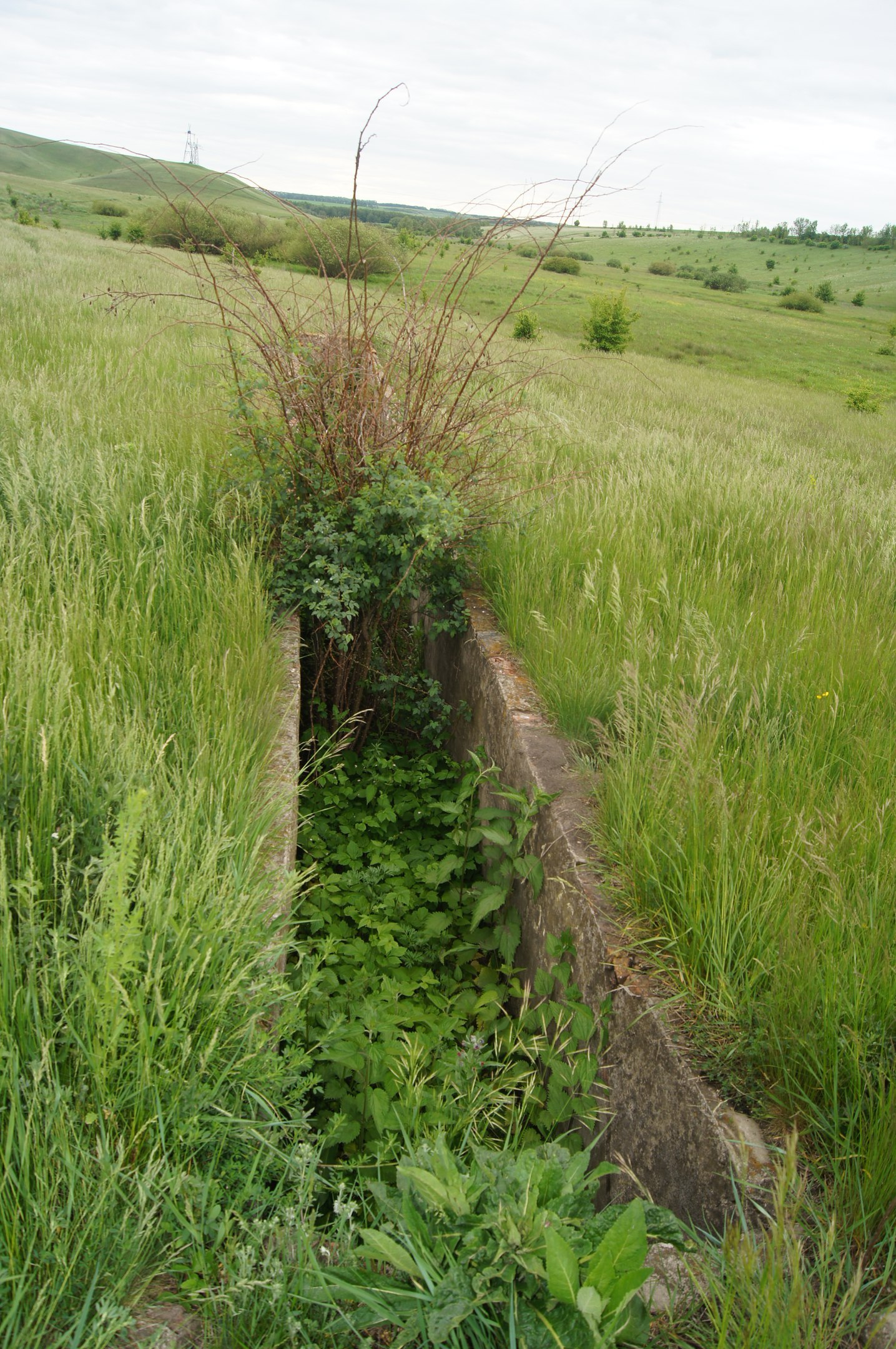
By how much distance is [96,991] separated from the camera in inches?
52.8

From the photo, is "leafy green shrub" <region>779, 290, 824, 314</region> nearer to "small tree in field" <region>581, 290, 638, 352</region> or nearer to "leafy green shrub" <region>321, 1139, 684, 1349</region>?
"small tree in field" <region>581, 290, 638, 352</region>

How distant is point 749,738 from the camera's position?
7.63 ft

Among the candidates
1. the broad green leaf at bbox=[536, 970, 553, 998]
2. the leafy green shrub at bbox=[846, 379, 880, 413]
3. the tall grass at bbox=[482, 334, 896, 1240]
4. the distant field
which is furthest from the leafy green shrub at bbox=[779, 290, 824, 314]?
the broad green leaf at bbox=[536, 970, 553, 998]

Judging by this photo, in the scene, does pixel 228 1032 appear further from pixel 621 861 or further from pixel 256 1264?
pixel 621 861

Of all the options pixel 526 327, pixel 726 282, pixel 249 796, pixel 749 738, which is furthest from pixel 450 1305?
pixel 726 282

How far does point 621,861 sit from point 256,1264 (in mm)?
1227

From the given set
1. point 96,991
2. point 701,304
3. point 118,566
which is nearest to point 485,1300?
point 96,991

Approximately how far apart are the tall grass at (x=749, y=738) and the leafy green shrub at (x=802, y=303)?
187 ft

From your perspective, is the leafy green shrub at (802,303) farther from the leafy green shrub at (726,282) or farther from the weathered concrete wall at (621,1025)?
the weathered concrete wall at (621,1025)

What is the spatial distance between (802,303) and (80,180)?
92.2 metres

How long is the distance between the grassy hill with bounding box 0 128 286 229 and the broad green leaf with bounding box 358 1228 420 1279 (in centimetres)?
317

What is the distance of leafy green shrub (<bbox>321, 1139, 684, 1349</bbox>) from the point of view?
1.11 m

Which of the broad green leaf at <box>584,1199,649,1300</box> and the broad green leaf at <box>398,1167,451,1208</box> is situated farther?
Answer: the broad green leaf at <box>398,1167,451,1208</box>

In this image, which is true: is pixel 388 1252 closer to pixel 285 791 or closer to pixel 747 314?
pixel 285 791
